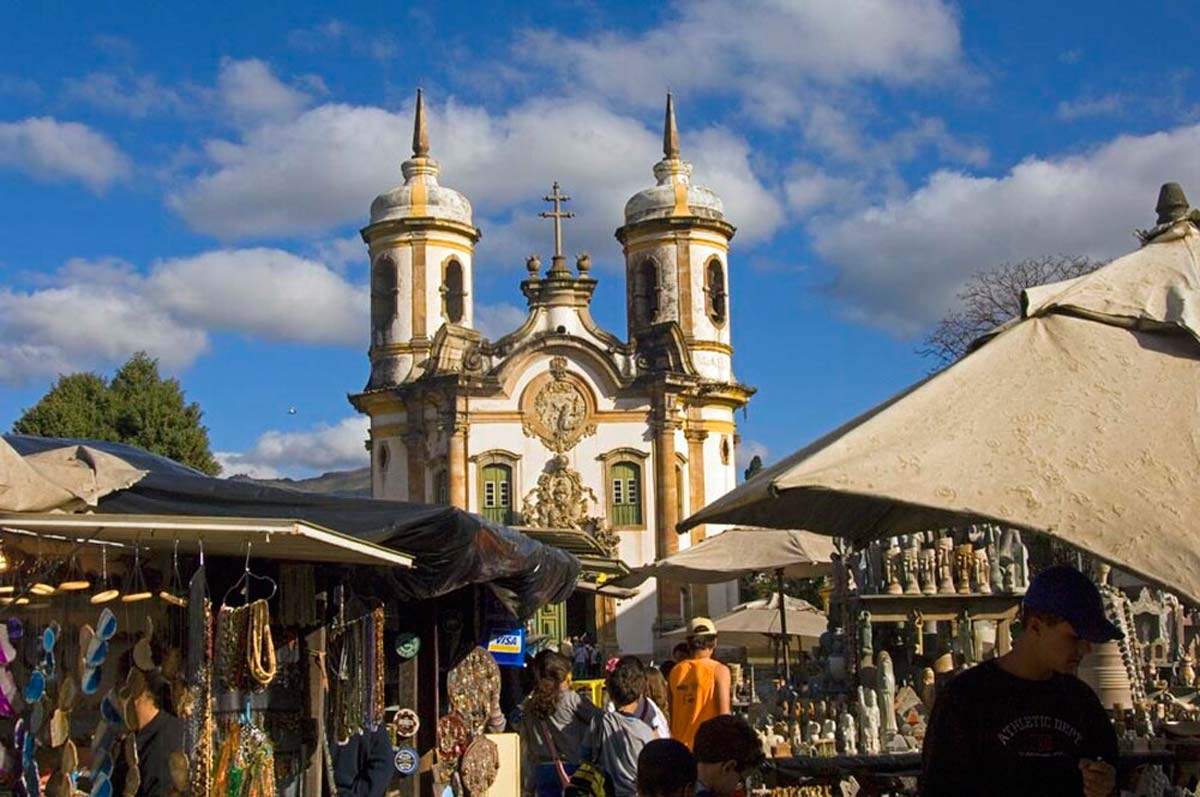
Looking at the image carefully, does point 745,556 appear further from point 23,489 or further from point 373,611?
point 23,489

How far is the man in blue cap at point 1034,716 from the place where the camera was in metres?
4.13

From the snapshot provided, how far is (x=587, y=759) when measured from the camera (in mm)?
8086

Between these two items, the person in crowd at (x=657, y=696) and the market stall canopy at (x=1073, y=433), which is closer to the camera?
the market stall canopy at (x=1073, y=433)

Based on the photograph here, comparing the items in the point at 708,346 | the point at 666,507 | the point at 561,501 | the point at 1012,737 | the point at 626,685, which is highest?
the point at 708,346

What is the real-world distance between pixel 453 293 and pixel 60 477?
37172mm

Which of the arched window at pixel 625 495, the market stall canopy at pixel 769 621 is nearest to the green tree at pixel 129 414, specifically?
the arched window at pixel 625 495

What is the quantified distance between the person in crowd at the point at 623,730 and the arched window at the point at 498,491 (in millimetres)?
32933

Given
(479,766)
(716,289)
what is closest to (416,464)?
(716,289)

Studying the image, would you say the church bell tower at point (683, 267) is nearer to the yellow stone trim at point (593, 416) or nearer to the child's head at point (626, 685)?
the yellow stone trim at point (593, 416)

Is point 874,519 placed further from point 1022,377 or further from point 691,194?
point 691,194

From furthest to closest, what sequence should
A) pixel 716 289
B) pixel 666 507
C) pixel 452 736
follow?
pixel 716 289, pixel 666 507, pixel 452 736

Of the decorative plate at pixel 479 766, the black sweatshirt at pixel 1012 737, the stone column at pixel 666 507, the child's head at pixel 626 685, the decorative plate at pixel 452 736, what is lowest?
the decorative plate at pixel 479 766

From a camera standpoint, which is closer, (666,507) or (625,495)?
(666,507)

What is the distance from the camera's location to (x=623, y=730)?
7102 millimetres
